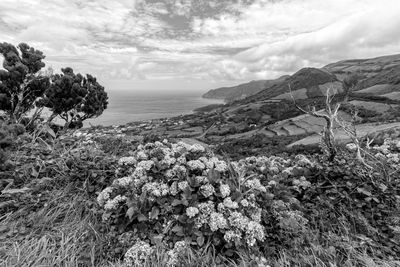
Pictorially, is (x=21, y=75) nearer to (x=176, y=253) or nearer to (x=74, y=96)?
(x=74, y=96)

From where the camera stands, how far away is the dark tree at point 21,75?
16469mm

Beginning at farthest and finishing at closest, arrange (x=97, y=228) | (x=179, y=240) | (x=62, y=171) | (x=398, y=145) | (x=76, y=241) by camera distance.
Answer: (x=398, y=145) < (x=62, y=171) < (x=97, y=228) < (x=76, y=241) < (x=179, y=240)

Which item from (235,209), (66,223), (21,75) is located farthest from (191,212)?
(21,75)

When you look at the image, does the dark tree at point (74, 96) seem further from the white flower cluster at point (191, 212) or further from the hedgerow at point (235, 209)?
the white flower cluster at point (191, 212)

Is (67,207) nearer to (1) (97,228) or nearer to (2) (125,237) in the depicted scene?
(1) (97,228)

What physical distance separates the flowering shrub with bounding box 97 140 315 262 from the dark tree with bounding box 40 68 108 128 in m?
18.2

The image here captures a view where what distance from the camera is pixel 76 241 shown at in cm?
266

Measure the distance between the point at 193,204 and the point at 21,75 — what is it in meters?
19.7

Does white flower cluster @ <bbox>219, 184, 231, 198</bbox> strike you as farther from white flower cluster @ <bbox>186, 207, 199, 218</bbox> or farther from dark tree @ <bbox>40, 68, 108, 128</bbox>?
dark tree @ <bbox>40, 68, 108, 128</bbox>

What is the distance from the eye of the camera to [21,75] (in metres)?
16.8

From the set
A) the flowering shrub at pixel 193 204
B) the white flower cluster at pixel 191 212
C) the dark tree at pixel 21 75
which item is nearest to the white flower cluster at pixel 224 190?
the flowering shrub at pixel 193 204

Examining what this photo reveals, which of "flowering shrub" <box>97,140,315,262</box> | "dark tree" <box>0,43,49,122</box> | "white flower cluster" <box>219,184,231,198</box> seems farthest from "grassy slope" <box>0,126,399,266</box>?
"dark tree" <box>0,43,49,122</box>

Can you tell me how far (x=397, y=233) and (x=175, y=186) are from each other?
8.33ft

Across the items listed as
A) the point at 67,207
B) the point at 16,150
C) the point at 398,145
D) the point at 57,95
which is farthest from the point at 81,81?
the point at 398,145
